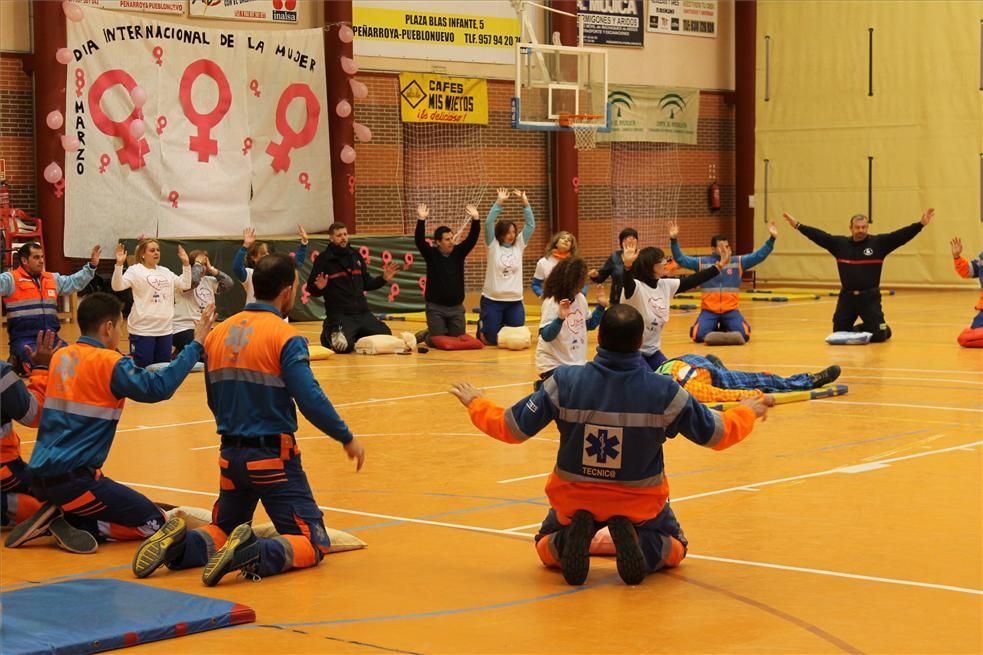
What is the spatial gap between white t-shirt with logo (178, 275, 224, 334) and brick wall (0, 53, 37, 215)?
26.0 ft

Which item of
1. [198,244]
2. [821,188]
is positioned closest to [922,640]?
[198,244]

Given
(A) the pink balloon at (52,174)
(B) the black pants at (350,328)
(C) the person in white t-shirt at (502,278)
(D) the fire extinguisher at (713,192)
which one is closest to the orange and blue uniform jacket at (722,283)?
(C) the person in white t-shirt at (502,278)

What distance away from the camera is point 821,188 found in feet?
106

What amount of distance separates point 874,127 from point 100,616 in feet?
91.8

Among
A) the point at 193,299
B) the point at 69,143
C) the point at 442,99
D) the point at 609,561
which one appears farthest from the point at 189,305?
the point at 442,99

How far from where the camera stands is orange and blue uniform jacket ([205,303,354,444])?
7.09 m

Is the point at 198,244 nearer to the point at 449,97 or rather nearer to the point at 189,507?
the point at 449,97

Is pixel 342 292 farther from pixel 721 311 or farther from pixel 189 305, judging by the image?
pixel 721 311

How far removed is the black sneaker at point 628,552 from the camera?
662 centimetres

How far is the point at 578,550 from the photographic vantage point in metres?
6.64

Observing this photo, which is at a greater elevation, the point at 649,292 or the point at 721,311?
the point at 649,292

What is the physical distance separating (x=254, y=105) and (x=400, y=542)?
1936 cm

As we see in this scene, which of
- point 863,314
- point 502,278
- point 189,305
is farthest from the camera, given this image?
point 502,278

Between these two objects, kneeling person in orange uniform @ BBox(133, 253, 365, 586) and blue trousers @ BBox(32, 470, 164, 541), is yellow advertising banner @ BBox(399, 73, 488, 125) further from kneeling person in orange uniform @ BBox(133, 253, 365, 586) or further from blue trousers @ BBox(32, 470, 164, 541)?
kneeling person in orange uniform @ BBox(133, 253, 365, 586)
